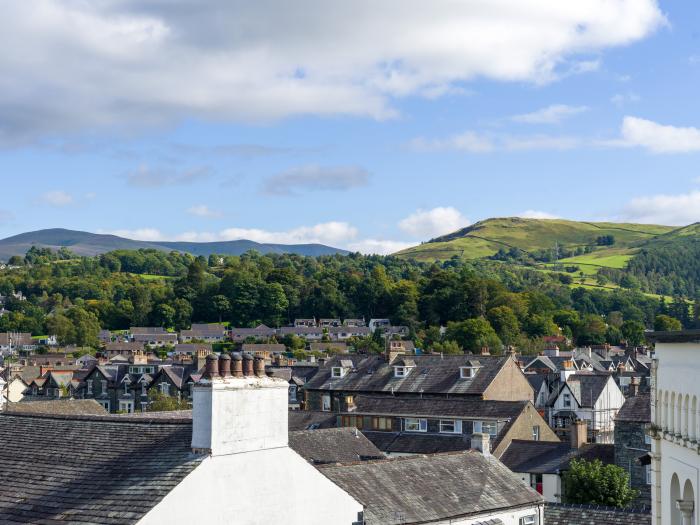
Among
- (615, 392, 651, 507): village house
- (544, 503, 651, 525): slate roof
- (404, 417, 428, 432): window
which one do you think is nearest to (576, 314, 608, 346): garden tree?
(404, 417, 428, 432): window

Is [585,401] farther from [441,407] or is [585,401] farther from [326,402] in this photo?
[441,407]

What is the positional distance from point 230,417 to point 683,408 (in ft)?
26.9

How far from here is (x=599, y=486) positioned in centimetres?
4328

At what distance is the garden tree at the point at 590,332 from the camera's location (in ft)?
545

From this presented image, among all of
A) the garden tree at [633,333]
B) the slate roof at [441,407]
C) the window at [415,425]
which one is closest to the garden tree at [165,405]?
the slate roof at [441,407]

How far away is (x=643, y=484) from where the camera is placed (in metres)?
48.7

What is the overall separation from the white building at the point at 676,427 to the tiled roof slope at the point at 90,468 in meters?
8.75

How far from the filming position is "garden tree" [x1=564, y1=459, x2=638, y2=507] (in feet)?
142

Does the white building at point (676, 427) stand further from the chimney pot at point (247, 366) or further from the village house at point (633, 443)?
the village house at point (633, 443)

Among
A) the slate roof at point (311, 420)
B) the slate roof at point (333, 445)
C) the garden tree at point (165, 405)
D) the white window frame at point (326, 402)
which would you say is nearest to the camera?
the slate roof at point (333, 445)

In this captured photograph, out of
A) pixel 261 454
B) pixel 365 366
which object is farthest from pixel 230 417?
pixel 365 366

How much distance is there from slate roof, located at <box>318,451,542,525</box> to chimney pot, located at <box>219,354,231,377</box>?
850 centimetres

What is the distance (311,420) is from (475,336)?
265 feet

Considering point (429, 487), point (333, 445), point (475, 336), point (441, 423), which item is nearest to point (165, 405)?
point (441, 423)
